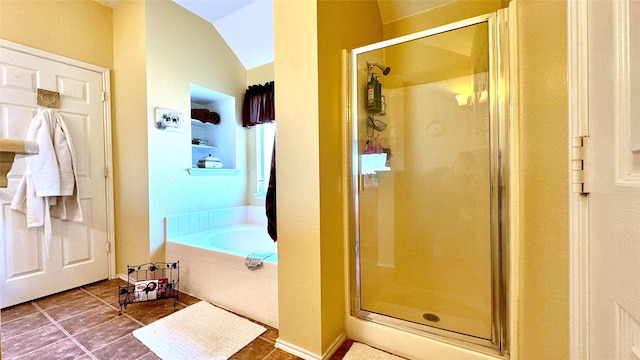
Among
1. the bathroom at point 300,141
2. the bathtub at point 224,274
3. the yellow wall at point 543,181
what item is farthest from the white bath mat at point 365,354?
the yellow wall at point 543,181

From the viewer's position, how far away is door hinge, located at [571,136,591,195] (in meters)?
0.59

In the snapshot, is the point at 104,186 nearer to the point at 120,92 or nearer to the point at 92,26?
the point at 120,92

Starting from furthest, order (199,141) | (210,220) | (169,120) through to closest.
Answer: (199,141)
(210,220)
(169,120)

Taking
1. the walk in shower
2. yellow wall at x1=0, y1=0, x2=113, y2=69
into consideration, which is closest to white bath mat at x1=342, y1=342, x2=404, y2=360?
the walk in shower

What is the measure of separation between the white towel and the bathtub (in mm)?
804

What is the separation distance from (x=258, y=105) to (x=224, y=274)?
1885 millimetres

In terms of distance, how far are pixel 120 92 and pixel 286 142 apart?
6.67 ft

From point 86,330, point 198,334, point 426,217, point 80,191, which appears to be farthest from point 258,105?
point 86,330

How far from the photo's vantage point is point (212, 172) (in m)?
2.69

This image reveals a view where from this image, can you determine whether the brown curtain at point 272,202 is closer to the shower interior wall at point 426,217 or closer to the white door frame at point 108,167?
the shower interior wall at point 426,217

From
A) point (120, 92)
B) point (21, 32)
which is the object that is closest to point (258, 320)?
point (120, 92)

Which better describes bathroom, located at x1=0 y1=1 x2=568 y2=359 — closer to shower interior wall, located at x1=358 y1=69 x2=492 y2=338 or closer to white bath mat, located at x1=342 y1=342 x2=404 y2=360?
white bath mat, located at x1=342 y1=342 x2=404 y2=360

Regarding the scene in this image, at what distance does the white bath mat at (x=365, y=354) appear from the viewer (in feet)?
4.40

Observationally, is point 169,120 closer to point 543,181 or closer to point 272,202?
point 272,202
